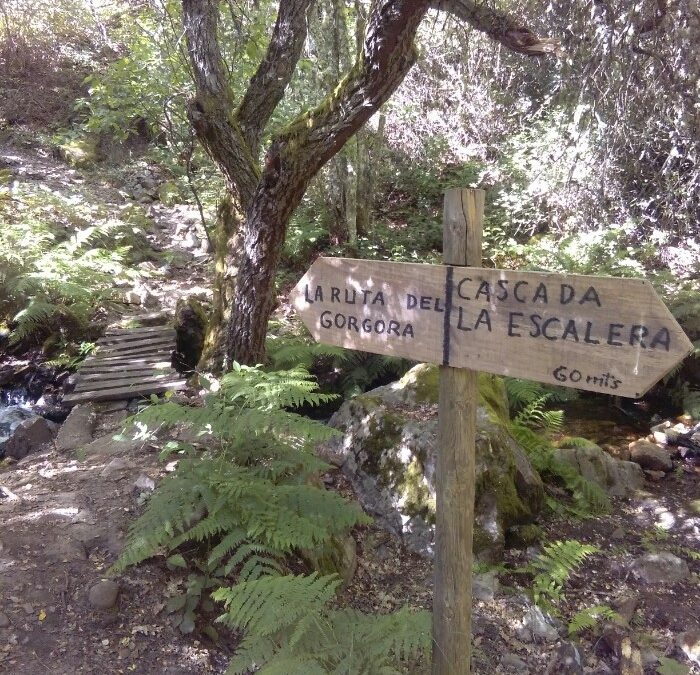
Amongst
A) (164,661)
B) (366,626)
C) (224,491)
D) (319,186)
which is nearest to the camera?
(366,626)

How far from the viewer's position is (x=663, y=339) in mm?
1559

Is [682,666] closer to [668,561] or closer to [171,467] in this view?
[668,561]

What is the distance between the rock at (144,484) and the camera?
3.78 meters

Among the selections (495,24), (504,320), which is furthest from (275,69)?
(504,320)

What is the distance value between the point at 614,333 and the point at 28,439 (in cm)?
542

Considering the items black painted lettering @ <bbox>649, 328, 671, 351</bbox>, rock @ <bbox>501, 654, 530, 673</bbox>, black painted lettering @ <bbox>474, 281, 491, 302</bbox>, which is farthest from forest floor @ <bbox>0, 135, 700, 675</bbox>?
black painted lettering @ <bbox>649, 328, 671, 351</bbox>

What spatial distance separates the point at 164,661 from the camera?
8.55 ft

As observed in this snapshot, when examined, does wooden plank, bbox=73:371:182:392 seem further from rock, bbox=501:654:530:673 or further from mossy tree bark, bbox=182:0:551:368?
rock, bbox=501:654:530:673

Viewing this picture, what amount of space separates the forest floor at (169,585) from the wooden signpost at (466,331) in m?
1.38

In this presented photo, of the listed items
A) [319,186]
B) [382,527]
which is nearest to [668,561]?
[382,527]

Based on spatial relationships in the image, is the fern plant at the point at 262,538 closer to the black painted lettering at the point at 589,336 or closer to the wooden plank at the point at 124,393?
the black painted lettering at the point at 589,336

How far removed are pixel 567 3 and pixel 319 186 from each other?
523cm

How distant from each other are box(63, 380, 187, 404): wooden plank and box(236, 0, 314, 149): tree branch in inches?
102

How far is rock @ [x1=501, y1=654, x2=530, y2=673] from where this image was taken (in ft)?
10.2
